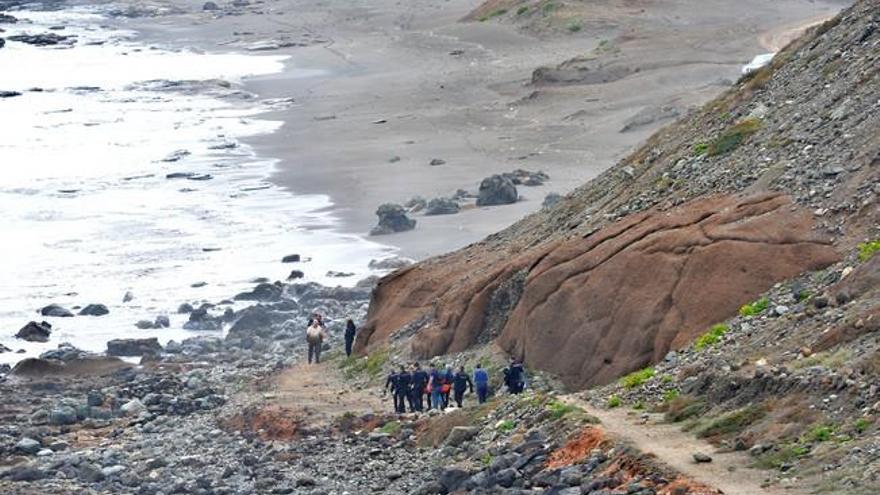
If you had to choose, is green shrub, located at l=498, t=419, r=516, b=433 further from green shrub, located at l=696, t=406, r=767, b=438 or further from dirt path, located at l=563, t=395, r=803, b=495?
green shrub, located at l=696, t=406, r=767, b=438

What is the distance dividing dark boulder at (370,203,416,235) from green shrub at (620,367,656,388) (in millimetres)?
22791

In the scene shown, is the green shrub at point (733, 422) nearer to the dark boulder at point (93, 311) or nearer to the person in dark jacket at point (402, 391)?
the person in dark jacket at point (402, 391)

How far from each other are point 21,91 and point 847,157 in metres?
62.8

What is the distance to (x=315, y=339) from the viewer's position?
3331cm

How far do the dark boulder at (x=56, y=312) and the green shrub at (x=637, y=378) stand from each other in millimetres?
20660

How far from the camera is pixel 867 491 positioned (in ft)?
55.1

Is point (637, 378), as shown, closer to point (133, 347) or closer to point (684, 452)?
point (684, 452)

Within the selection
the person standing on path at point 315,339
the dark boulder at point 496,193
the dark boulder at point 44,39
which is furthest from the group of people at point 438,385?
the dark boulder at point 44,39

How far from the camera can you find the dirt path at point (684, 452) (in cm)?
1806

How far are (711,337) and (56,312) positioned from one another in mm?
21610

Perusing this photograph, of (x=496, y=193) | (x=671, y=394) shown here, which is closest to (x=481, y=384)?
(x=671, y=394)

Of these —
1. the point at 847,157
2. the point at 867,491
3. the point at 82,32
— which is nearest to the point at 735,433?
the point at 867,491

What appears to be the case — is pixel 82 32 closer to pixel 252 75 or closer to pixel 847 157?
pixel 252 75

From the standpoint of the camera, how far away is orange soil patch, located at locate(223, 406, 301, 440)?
2708 centimetres
